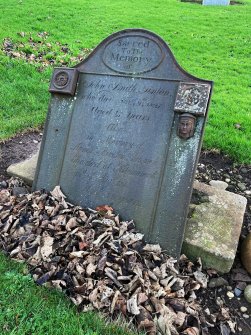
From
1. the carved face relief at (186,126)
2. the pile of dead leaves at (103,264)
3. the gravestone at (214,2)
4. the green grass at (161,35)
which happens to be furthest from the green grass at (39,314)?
the gravestone at (214,2)

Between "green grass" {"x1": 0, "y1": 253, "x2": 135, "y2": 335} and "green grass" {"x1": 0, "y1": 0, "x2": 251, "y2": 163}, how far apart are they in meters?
2.87

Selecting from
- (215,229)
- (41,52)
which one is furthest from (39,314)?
(41,52)

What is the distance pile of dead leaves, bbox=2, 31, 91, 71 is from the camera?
7.98 m

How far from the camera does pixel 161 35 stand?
11.9 meters

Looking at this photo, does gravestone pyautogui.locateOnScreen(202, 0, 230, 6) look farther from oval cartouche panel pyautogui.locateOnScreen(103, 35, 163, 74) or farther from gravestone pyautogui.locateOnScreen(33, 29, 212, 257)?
gravestone pyautogui.locateOnScreen(33, 29, 212, 257)

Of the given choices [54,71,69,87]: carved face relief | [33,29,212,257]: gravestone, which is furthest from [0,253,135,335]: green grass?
[54,71,69,87]: carved face relief

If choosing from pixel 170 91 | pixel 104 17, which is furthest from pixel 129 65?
pixel 104 17

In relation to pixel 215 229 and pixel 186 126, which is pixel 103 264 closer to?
pixel 215 229

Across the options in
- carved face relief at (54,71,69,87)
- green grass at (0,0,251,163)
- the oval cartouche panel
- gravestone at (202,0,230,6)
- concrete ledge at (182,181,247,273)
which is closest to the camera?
concrete ledge at (182,181,247,273)

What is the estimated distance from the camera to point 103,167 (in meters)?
3.32

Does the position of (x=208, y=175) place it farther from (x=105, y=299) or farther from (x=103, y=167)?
(x=105, y=299)

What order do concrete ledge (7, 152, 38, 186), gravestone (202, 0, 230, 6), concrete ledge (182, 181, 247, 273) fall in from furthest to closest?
1. gravestone (202, 0, 230, 6)
2. concrete ledge (7, 152, 38, 186)
3. concrete ledge (182, 181, 247, 273)

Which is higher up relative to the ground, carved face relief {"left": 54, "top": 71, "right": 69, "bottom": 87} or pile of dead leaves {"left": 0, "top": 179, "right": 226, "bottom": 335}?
carved face relief {"left": 54, "top": 71, "right": 69, "bottom": 87}

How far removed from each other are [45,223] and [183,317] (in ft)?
4.65
